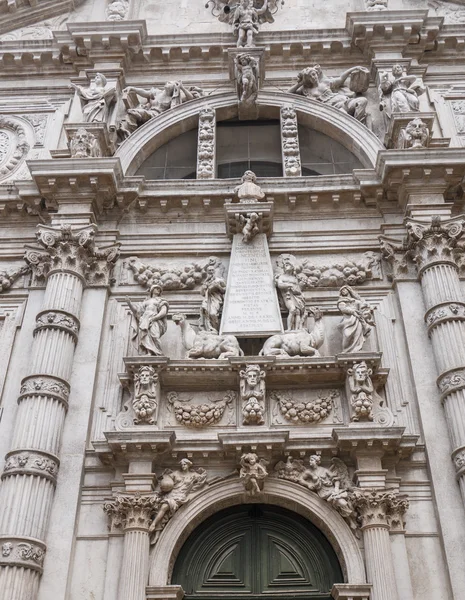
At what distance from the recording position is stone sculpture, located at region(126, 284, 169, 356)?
1034 centimetres

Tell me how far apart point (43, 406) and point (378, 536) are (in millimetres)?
4931

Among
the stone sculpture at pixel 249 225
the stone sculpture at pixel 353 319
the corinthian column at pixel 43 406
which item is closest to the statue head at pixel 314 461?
the stone sculpture at pixel 353 319

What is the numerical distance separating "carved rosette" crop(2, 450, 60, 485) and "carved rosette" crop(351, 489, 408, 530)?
4119 millimetres

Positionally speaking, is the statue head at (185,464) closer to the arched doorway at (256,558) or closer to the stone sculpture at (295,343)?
the arched doorway at (256,558)

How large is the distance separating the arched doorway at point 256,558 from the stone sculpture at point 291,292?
115 inches

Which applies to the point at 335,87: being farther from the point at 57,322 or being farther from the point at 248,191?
the point at 57,322

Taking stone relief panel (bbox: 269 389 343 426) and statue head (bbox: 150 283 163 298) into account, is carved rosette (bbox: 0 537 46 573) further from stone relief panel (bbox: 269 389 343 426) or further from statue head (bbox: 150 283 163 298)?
statue head (bbox: 150 283 163 298)

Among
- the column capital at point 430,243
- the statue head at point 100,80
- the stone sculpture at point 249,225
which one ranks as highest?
the statue head at point 100,80

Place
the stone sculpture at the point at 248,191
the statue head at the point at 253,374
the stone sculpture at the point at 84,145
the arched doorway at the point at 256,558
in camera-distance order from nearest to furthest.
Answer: the arched doorway at the point at 256,558, the statue head at the point at 253,374, the stone sculpture at the point at 248,191, the stone sculpture at the point at 84,145

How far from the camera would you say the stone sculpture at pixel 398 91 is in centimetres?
1296

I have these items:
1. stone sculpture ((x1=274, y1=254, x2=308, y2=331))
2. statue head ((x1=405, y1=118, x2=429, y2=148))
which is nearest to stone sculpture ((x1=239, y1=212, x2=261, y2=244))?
stone sculpture ((x1=274, y1=254, x2=308, y2=331))

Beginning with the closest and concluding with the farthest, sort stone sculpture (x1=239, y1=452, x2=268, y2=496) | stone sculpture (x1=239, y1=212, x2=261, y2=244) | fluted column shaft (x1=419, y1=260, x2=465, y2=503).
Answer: stone sculpture (x1=239, y1=452, x2=268, y2=496) → fluted column shaft (x1=419, y1=260, x2=465, y2=503) → stone sculpture (x1=239, y1=212, x2=261, y2=244)

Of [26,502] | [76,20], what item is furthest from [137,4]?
[26,502]

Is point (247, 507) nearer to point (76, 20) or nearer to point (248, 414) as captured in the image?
point (248, 414)
